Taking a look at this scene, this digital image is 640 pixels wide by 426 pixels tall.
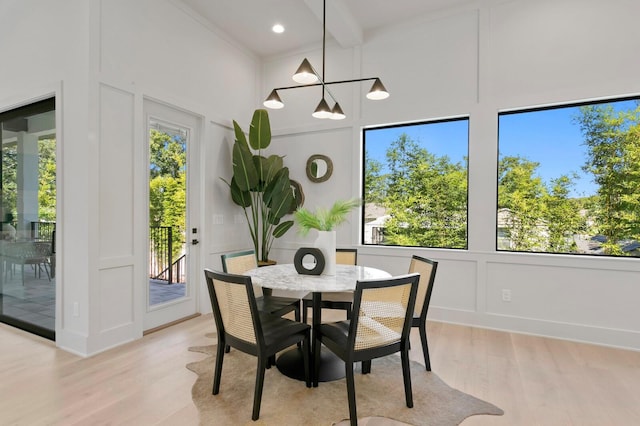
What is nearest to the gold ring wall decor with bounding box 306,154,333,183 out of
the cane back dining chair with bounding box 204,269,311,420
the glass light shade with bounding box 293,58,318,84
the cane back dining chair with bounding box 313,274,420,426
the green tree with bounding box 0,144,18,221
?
the glass light shade with bounding box 293,58,318,84

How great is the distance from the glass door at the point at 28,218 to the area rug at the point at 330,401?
6.58 ft

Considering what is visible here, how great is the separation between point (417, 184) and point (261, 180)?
6.41 feet

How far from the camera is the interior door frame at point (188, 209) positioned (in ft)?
11.4

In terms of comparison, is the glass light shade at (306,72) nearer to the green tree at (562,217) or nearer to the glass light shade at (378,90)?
the glass light shade at (378,90)

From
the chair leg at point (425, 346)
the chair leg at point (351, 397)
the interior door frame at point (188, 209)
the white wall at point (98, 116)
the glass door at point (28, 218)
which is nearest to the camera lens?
the chair leg at point (351, 397)

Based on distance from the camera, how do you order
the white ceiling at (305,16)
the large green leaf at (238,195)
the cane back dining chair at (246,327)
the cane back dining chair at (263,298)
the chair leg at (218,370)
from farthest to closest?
the large green leaf at (238,195) < the white ceiling at (305,16) < the cane back dining chair at (263,298) < the chair leg at (218,370) < the cane back dining chair at (246,327)

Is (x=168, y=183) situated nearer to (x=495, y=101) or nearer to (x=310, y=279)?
(x=310, y=279)

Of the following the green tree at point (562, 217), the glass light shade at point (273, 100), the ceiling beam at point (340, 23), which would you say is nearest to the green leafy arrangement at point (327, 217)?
the glass light shade at point (273, 100)

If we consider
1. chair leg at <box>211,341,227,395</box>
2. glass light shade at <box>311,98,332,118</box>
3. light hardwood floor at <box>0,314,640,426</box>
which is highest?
glass light shade at <box>311,98,332,118</box>

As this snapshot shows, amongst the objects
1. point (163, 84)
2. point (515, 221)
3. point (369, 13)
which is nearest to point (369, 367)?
point (515, 221)

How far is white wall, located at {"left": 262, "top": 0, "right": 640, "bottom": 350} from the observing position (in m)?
3.22

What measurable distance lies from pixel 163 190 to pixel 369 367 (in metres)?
2.75

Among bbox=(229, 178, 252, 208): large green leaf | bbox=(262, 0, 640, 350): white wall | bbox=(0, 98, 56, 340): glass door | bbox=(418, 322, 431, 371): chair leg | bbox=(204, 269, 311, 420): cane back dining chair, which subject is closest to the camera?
bbox=(204, 269, 311, 420): cane back dining chair

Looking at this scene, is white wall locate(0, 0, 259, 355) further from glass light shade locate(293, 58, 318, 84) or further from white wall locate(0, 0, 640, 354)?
glass light shade locate(293, 58, 318, 84)
